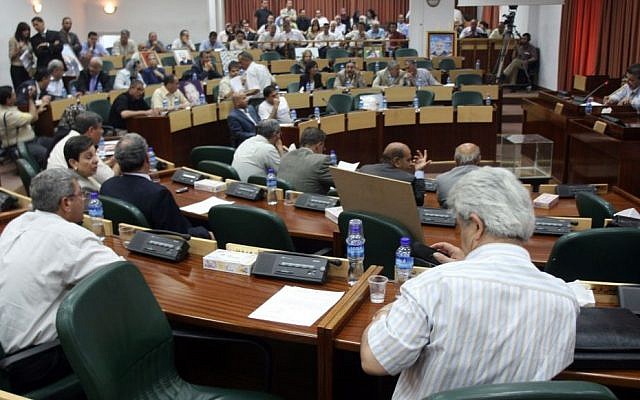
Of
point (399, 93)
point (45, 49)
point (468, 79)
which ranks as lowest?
point (399, 93)

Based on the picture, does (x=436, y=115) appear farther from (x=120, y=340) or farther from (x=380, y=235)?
(x=120, y=340)

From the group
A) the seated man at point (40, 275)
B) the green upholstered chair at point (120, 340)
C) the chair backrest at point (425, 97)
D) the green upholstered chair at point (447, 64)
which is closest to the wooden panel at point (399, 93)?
the chair backrest at point (425, 97)

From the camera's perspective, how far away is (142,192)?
351cm

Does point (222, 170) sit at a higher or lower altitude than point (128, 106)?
lower

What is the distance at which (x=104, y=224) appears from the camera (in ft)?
10.6

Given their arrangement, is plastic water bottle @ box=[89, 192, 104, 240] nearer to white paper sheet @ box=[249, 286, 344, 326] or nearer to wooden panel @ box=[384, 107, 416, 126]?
white paper sheet @ box=[249, 286, 344, 326]

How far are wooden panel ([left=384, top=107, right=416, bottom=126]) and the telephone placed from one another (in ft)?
17.2

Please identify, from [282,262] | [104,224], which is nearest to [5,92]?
[104,224]

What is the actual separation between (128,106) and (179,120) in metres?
0.55

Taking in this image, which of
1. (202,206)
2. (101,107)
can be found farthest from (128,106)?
(202,206)

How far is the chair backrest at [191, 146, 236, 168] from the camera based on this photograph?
17.7 feet

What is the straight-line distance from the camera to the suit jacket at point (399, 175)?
3.95 m

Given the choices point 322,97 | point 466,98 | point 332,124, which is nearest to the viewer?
point 332,124

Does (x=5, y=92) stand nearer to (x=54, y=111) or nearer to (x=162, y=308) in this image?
(x=54, y=111)
